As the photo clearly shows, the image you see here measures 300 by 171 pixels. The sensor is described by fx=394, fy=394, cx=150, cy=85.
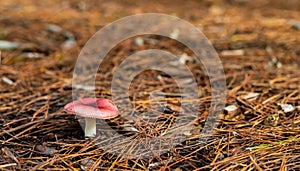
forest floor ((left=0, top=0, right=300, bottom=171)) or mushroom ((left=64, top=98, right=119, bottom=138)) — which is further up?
mushroom ((left=64, top=98, right=119, bottom=138))

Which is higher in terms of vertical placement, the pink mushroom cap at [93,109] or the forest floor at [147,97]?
the pink mushroom cap at [93,109]

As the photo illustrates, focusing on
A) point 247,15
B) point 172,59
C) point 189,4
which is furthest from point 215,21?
point 172,59

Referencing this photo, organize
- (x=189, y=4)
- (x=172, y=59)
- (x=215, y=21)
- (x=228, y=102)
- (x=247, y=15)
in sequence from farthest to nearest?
(x=189, y=4) → (x=247, y=15) → (x=215, y=21) → (x=172, y=59) → (x=228, y=102)

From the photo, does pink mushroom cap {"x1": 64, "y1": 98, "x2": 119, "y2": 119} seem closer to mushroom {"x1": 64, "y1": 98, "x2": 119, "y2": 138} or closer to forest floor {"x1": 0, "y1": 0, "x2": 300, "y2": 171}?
mushroom {"x1": 64, "y1": 98, "x2": 119, "y2": 138}

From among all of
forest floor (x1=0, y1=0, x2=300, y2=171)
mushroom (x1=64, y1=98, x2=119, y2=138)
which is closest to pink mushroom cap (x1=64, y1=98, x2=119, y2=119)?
mushroom (x1=64, y1=98, x2=119, y2=138)

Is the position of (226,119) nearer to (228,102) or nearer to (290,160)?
(228,102)

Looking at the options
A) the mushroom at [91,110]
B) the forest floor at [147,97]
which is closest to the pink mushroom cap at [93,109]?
the mushroom at [91,110]

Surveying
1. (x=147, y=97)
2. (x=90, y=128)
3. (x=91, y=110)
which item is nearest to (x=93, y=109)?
(x=91, y=110)

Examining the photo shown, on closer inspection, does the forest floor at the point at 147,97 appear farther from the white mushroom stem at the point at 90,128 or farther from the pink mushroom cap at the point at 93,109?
the pink mushroom cap at the point at 93,109
